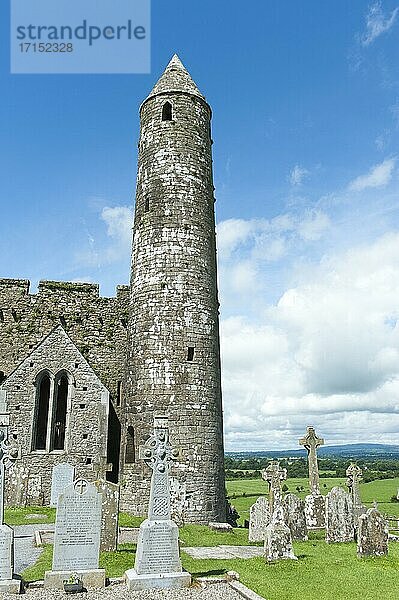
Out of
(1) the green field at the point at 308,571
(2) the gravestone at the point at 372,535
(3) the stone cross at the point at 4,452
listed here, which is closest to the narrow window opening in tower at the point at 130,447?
(1) the green field at the point at 308,571

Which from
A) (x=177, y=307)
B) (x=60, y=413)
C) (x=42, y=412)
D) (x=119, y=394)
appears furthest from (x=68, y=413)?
(x=177, y=307)

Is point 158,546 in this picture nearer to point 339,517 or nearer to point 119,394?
point 339,517

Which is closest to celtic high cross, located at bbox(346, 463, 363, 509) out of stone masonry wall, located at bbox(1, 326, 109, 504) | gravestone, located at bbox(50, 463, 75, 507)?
stone masonry wall, located at bbox(1, 326, 109, 504)

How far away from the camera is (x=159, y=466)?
973cm

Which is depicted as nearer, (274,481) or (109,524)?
(109,524)

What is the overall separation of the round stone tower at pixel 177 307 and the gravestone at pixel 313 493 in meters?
3.23

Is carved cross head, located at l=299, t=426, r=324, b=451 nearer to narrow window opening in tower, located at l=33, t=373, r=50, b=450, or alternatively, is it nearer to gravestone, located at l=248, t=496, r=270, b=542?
gravestone, located at l=248, t=496, r=270, b=542

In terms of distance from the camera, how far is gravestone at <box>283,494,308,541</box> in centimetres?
1445

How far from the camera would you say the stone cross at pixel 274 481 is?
13052 millimetres

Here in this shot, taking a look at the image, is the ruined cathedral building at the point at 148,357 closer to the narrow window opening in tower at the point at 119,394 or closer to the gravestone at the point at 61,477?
the narrow window opening in tower at the point at 119,394

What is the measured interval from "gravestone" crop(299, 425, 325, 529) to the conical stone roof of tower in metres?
14.5

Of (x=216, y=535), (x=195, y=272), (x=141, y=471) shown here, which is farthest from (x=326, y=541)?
(x=195, y=272)

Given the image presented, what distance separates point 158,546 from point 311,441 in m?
10.0

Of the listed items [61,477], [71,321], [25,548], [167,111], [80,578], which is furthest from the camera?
[71,321]
